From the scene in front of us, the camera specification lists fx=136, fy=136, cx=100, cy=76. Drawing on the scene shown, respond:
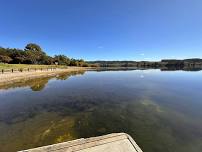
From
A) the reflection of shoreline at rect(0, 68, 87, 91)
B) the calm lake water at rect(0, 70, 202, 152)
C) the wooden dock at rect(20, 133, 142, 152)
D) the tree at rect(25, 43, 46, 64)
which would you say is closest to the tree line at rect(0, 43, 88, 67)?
the tree at rect(25, 43, 46, 64)

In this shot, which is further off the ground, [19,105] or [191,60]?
[191,60]

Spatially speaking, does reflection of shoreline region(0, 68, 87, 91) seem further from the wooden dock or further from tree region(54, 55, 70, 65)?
tree region(54, 55, 70, 65)

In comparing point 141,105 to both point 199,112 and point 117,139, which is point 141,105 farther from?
point 117,139

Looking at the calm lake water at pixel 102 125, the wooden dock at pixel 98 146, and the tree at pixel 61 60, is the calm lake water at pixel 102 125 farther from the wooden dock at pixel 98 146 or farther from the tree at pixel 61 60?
the tree at pixel 61 60

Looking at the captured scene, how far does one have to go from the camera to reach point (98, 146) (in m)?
3.54

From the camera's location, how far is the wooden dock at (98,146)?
3395 millimetres

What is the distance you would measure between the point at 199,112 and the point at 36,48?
82.6 m

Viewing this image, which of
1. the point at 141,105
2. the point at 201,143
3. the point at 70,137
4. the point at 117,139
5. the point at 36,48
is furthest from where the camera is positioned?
the point at 36,48

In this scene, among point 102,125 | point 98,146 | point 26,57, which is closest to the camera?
point 98,146

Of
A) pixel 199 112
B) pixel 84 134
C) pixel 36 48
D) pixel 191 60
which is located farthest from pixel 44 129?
pixel 191 60

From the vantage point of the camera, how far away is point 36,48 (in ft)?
251

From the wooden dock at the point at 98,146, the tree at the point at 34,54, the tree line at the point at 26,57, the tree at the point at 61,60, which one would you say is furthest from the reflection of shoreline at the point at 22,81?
the tree at the point at 61,60

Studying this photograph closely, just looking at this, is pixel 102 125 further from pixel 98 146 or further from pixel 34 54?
pixel 34 54

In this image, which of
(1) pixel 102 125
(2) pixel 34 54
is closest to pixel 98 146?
(1) pixel 102 125
